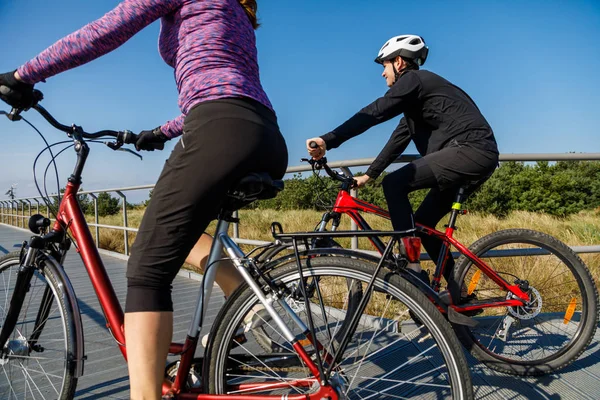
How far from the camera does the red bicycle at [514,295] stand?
7.14 feet

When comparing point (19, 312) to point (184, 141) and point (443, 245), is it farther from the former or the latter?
point (443, 245)

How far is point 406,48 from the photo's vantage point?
2.51 metres

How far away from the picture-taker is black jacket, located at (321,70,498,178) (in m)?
2.16

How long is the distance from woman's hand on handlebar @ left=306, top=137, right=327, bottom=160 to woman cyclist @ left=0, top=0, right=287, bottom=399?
27.8 inches

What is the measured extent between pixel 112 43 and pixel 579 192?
2010 cm

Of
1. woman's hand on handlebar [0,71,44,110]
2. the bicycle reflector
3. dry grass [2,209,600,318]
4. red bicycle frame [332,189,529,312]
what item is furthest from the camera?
dry grass [2,209,600,318]

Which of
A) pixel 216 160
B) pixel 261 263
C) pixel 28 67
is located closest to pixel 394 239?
pixel 261 263

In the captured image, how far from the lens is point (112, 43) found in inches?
52.7

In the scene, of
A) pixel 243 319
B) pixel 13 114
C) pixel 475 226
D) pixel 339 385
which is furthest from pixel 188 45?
pixel 475 226

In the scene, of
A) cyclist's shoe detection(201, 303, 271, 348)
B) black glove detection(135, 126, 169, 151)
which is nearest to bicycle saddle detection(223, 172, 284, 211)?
cyclist's shoe detection(201, 303, 271, 348)

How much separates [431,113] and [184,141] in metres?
1.45

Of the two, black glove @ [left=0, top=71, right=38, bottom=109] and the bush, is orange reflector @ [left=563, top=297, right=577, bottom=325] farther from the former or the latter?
the bush

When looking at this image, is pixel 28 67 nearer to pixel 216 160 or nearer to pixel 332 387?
pixel 216 160

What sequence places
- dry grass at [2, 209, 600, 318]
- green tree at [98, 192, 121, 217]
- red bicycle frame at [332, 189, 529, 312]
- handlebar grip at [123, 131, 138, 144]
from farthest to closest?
green tree at [98, 192, 121, 217] < dry grass at [2, 209, 600, 318] < red bicycle frame at [332, 189, 529, 312] < handlebar grip at [123, 131, 138, 144]
